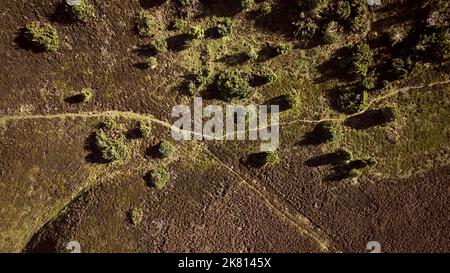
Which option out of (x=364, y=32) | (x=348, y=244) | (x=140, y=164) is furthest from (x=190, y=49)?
(x=348, y=244)

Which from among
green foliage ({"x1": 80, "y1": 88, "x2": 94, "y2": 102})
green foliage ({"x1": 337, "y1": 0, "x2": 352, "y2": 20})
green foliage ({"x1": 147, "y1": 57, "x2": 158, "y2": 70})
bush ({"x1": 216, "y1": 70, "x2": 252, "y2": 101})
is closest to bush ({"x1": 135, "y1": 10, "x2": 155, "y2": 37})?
green foliage ({"x1": 147, "y1": 57, "x2": 158, "y2": 70})

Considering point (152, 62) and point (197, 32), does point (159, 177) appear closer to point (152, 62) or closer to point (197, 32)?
point (152, 62)

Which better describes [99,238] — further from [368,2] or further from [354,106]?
[368,2]

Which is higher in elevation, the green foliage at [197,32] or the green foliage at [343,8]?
the green foliage at [343,8]

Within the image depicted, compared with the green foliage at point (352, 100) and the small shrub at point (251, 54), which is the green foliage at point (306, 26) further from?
the green foliage at point (352, 100)

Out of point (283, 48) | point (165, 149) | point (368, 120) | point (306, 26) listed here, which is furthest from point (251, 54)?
point (368, 120)

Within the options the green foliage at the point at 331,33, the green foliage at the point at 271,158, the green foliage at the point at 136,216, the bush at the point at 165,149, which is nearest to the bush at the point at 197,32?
the bush at the point at 165,149

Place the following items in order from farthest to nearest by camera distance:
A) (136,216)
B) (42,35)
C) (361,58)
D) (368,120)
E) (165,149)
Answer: (368,120) < (136,216) < (165,149) < (361,58) < (42,35)
